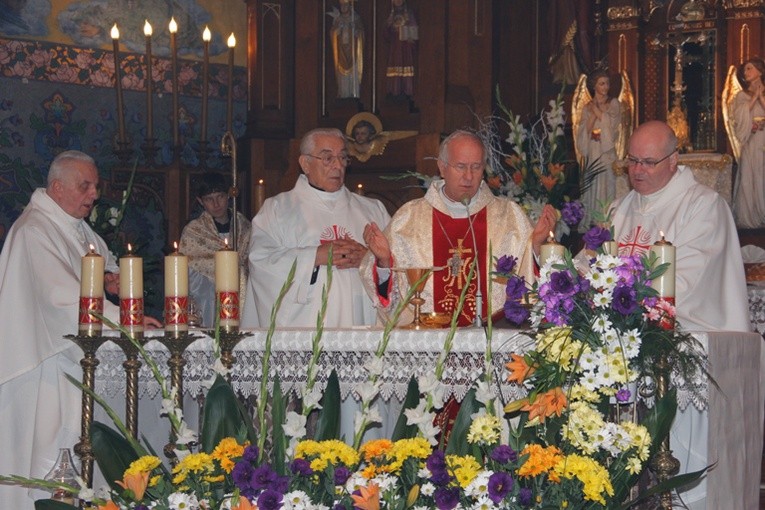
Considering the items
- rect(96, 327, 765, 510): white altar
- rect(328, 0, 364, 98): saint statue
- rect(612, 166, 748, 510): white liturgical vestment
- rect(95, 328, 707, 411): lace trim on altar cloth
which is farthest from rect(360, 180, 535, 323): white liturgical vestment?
rect(328, 0, 364, 98): saint statue

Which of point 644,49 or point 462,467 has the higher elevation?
point 644,49

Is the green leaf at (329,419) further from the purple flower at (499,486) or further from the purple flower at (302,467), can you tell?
the purple flower at (499,486)

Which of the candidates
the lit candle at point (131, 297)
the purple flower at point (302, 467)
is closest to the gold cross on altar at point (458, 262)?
the lit candle at point (131, 297)

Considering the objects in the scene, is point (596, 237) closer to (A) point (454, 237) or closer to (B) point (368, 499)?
(B) point (368, 499)

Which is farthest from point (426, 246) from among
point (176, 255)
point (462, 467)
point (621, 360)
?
point (462, 467)

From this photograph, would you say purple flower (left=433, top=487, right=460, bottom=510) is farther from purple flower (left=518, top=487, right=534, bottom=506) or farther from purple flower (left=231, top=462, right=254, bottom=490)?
purple flower (left=231, top=462, right=254, bottom=490)

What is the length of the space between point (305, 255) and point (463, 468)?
320 centimetres

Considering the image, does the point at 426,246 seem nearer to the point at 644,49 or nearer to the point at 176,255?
the point at 176,255

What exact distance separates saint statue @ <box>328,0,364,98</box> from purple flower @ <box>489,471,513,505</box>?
814 centimetres

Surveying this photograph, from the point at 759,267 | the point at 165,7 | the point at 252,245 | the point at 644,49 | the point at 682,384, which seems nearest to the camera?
the point at 682,384

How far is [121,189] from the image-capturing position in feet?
35.9

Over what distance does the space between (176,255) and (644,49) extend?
6.84 m

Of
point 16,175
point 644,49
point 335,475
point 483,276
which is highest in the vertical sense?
point 644,49

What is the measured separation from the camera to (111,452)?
3594 mm
